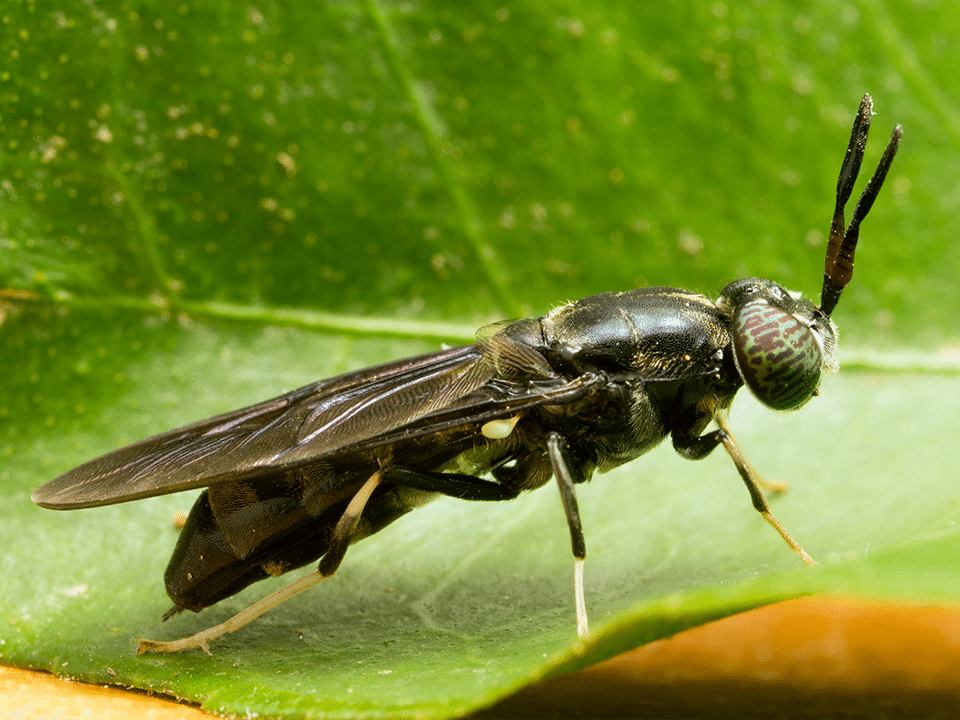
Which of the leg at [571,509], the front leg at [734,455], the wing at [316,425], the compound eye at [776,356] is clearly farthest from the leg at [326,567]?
the compound eye at [776,356]

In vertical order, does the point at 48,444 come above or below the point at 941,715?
above

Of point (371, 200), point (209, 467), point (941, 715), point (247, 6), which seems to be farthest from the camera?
point (371, 200)

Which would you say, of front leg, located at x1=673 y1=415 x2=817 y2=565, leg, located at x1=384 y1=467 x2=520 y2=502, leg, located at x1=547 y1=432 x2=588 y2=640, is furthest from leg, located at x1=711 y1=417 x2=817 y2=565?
leg, located at x1=384 y1=467 x2=520 y2=502

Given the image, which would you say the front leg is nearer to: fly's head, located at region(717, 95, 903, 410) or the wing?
fly's head, located at region(717, 95, 903, 410)

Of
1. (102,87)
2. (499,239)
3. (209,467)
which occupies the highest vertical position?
(102,87)

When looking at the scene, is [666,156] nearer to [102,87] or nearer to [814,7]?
[814,7]

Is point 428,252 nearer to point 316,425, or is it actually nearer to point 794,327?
point 316,425

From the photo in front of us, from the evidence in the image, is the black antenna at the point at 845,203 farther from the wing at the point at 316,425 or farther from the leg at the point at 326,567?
the leg at the point at 326,567

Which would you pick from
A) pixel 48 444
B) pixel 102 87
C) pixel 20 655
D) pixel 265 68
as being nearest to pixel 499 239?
pixel 265 68
